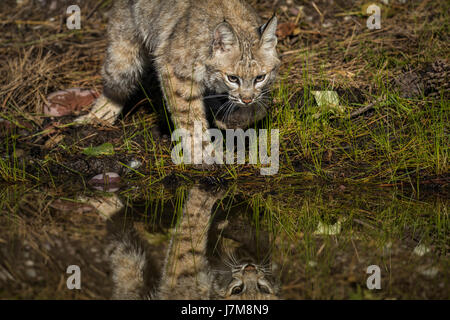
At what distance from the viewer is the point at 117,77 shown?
525cm

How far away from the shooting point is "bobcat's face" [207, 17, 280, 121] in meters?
4.24

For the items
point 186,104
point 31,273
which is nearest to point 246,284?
point 31,273

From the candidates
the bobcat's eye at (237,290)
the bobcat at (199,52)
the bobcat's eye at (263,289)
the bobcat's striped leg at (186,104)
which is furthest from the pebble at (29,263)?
the bobcat at (199,52)

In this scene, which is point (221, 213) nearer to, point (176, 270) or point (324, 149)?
point (176, 270)

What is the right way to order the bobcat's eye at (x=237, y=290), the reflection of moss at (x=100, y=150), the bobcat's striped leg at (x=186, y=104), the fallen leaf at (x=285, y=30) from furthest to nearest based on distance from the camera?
the fallen leaf at (x=285, y=30)
the reflection of moss at (x=100, y=150)
the bobcat's striped leg at (x=186, y=104)
the bobcat's eye at (x=237, y=290)

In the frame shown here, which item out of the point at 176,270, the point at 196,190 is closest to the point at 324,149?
the point at 196,190

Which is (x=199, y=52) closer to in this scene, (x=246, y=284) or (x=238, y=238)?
(x=238, y=238)

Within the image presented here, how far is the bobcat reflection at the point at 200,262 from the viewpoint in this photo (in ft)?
9.38

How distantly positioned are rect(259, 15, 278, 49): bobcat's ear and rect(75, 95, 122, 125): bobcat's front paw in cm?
175

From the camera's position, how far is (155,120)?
17.7ft

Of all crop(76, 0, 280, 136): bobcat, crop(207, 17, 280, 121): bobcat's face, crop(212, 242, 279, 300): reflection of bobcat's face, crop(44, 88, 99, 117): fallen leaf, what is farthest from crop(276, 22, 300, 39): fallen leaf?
crop(212, 242, 279, 300): reflection of bobcat's face

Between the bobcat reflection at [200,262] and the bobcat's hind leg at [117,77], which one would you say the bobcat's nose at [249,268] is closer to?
the bobcat reflection at [200,262]

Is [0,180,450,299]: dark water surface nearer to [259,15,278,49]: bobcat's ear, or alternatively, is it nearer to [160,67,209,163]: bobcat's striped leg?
[160,67,209,163]: bobcat's striped leg

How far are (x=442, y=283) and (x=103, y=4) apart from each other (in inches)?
213
